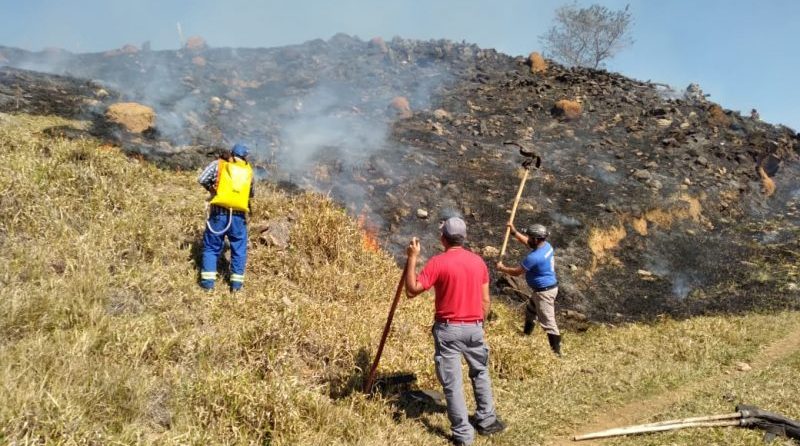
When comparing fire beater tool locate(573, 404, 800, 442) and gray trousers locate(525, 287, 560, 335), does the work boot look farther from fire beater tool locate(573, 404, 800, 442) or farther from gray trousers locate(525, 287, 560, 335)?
fire beater tool locate(573, 404, 800, 442)

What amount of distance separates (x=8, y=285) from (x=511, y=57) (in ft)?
76.0

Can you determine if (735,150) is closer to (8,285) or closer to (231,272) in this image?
(231,272)

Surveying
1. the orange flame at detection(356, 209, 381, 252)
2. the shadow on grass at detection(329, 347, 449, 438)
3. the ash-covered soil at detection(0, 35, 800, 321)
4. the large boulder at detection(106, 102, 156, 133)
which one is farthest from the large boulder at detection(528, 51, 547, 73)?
the shadow on grass at detection(329, 347, 449, 438)

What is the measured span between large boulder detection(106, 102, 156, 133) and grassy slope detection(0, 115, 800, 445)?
3.34m

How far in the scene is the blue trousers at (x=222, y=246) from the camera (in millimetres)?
5750

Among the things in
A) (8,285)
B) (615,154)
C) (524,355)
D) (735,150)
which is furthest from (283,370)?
(735,150)

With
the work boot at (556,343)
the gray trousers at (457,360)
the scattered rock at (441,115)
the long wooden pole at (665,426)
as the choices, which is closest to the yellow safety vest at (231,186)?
the gray trousers at (457,360)

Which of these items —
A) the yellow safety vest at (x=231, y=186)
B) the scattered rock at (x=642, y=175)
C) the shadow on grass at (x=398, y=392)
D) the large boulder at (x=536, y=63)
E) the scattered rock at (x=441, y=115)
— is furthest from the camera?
the large boulder at (x=536, y=63)

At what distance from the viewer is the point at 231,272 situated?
5.96 metres

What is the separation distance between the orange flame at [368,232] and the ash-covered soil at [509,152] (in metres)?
0.18

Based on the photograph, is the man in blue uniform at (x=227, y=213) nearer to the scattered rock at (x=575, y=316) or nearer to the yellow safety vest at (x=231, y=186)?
the yellow safety vest at (x=231, y=186)

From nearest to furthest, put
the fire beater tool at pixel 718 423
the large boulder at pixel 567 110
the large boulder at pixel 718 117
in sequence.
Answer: the fire beater tool at pixel 718 423
the large boulder at pixel 567 110
the large boulder at pixel 718 117

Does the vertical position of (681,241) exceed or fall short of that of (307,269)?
it exceeds it

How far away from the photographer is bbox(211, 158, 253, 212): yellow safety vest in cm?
575
